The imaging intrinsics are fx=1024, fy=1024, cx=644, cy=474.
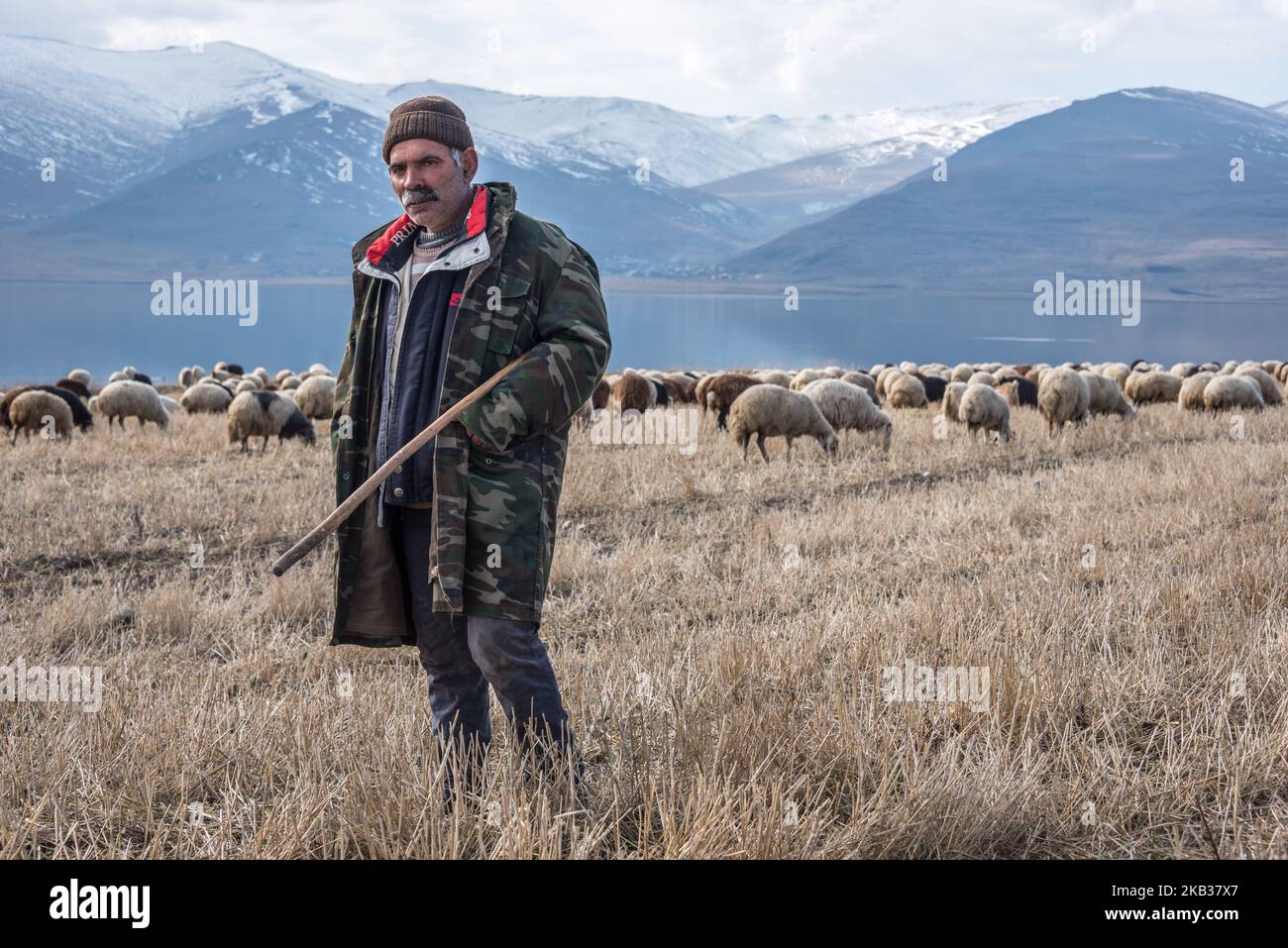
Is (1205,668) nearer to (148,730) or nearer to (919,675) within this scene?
(919,675)

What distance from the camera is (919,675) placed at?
14.1 ft

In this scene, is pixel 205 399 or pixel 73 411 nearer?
pixel 73 411

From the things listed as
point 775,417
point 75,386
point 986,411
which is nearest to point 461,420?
point 775,417

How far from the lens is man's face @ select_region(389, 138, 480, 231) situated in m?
2.93

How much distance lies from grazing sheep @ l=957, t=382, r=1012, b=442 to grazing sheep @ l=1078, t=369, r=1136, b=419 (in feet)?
8.17

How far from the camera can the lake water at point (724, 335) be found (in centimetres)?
6706

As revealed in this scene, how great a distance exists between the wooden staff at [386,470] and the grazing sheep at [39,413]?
1462cm

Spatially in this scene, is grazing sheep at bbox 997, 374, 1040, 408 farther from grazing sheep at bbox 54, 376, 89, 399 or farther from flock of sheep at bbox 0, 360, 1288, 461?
grazing sheep at bbox 54, 376, 89, 399

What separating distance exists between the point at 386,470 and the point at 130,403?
1677 cm

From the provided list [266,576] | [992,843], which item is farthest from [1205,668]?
[266,576]

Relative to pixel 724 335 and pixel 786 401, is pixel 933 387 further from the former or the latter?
pixel 724 335

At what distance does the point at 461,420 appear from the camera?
2.77 metres

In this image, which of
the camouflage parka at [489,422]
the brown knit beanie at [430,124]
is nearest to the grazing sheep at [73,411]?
the camouflage parka at [489,422]
